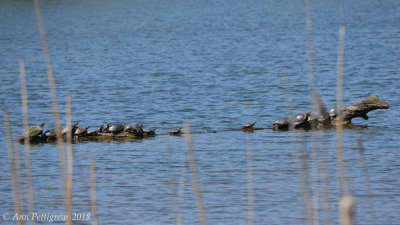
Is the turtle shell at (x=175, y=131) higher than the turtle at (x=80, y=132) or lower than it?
lower

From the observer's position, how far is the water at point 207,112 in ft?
26.5

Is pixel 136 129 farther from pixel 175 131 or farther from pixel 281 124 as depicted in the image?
pixel 281 124

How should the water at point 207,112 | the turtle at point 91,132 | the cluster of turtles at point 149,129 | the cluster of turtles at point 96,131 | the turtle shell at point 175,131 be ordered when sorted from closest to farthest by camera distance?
the water at point 207,112, the cluster of turtles at point 96,131, the cluster of turtles at point 149,129, the turtle at point 91,132, the turtle shell at point 175,131

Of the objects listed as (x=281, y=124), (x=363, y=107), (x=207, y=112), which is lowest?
(x=207, y=112)

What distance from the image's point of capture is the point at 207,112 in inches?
598

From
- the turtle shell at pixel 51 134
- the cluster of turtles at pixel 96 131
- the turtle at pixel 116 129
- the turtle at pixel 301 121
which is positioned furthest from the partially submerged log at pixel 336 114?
the turtle shell at pixel 51 134

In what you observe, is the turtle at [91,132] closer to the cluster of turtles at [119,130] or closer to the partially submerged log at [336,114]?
the cluster of turtles at [119,130]

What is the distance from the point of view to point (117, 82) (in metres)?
21.2

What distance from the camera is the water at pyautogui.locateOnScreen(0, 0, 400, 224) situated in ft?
26.5

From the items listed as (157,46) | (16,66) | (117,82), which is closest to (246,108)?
(117,82)

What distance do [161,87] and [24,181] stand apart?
34.8 ft

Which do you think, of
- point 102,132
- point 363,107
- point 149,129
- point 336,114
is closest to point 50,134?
point 102,132

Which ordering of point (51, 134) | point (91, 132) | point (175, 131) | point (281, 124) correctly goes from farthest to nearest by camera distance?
point (281, 124) → point (175, 131) → point (91, 132) → point (51, 134)

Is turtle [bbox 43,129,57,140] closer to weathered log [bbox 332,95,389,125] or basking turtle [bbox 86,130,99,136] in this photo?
basking turtle [bbox 86,130,99,136]
